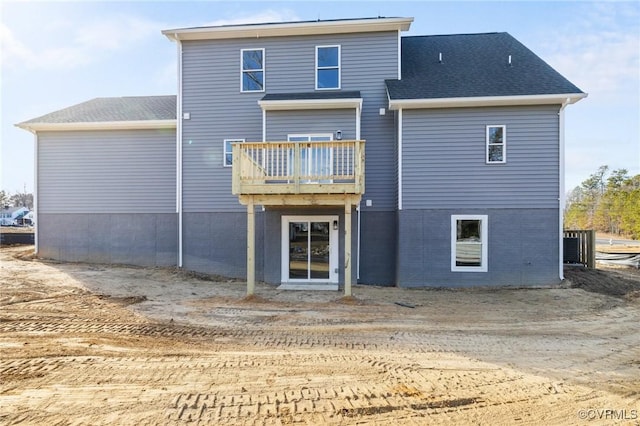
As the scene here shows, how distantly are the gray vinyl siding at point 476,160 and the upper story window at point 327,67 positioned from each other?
9.20 feet

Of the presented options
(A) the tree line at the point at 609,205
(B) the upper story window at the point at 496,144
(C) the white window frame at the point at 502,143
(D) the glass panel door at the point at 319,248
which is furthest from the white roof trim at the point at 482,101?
(A) the tree line at the point at 609,205

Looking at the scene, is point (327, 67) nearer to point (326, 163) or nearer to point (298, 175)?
point (326, 163)

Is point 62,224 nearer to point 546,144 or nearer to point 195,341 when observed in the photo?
point 195,341

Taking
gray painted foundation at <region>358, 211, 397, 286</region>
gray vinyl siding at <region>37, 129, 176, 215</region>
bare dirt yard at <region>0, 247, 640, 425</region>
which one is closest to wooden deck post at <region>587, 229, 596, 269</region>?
bare dirt yard at <region>0, 247, 640, 425</region>

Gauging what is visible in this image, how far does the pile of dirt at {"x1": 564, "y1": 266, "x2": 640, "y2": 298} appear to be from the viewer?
9773 millimetres

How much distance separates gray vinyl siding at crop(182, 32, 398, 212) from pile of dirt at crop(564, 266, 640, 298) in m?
6.08

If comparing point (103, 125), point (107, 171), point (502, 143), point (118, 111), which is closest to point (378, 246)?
point (502, 143)

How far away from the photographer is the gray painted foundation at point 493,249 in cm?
1055

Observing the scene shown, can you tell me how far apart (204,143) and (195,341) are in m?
8.36

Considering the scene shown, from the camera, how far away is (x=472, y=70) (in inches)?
470

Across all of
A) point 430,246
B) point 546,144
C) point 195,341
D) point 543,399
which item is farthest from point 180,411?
point 546,144

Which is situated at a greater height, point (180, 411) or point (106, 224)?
point (106, 224)

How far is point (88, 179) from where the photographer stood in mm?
13312

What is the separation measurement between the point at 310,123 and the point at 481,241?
6449 mm
